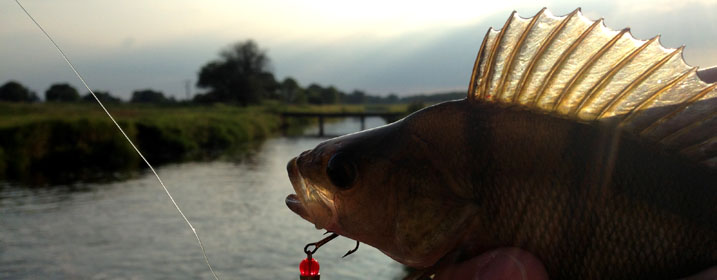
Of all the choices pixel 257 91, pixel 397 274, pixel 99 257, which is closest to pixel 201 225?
pixel 99 257

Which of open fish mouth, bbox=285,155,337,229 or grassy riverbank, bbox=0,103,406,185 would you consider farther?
grassy riverbank, bbox=0,103,406,185

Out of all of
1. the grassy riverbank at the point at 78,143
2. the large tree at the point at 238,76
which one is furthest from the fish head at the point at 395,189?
the large tree at the point at 238,76

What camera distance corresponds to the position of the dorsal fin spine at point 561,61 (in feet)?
5.00

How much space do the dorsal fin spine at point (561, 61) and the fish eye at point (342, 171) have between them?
479 millimetres

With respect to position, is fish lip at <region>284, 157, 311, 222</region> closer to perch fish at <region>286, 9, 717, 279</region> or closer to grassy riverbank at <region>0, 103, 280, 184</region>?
perch fish at <region>286, 9, 717, 279</region>

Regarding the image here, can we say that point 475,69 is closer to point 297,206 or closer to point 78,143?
point 297,206

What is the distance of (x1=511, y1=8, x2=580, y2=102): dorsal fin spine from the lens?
154 cm

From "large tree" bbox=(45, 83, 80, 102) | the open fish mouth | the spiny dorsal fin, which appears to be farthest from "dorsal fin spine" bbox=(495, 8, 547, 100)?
"large tree" bbox=(45, 83, 80, 102)

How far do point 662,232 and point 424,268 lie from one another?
0.56m

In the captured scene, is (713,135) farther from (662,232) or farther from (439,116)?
(439,116)

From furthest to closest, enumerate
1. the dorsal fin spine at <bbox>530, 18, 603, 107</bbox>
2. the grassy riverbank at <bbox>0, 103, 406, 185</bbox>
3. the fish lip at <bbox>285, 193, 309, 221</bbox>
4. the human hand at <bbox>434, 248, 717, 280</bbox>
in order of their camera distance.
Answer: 1. the grassy riverbank at <bbox>0, 103, 406, 185</bbox>
2. the fish lip at <bbox>285, 193, 309, 221</bbox>
3. the dorsal fin spine at <bbox>530, 18, 603, 107</bbox>
4. the human hand at <bbox>434, 248, 717, 280</bbox>

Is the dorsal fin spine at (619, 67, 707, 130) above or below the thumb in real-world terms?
above

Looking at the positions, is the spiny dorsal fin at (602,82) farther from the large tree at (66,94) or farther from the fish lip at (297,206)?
the large tree at (66,94)

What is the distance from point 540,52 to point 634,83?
23cm
